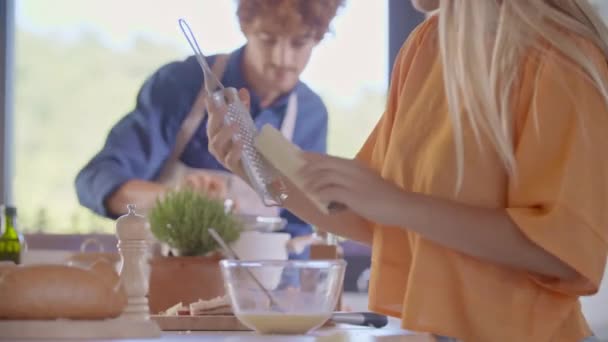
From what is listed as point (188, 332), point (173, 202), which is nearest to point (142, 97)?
point (173, 202)

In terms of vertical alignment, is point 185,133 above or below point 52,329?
above

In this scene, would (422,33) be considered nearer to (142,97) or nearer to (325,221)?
(325,221)

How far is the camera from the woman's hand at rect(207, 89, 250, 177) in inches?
43.3

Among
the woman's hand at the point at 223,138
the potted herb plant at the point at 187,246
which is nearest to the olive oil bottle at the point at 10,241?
the potted herb plant at the point at 187,246

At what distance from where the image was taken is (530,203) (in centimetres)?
97

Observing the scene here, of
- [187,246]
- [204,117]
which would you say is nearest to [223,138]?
[187,246]

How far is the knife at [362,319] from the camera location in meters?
1.35

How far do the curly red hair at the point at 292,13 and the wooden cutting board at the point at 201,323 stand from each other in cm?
213

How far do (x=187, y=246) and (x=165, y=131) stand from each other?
1734mm

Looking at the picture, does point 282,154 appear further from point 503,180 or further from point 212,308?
point 212,308

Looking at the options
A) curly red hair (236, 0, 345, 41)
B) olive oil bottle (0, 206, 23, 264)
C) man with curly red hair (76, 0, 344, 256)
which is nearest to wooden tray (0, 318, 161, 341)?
olive oil bottle (0, 206, 23, 264)

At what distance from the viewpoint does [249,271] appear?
3.33 feet

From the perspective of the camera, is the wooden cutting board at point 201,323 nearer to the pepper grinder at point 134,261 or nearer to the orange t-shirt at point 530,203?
the pepper grinder at point 134,261

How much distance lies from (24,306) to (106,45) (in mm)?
2362
